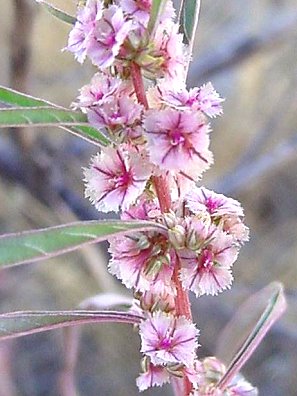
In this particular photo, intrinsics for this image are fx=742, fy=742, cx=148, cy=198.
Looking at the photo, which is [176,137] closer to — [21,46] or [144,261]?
[144,261]

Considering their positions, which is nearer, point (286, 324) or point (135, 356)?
point (286, 324)

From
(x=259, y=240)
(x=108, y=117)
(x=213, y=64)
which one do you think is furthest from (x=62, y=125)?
(x=259, y=240)

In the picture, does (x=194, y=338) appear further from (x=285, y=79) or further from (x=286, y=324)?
(x=285, y=79)

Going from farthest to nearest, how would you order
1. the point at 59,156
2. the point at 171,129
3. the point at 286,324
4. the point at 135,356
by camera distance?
the point at 135,356
the point at 286,324
the point at 59,156
the point at 171,129

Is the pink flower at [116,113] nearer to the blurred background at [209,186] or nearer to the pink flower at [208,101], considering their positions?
the pink flower at [208,101]

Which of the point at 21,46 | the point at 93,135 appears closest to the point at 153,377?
the point at 93,135

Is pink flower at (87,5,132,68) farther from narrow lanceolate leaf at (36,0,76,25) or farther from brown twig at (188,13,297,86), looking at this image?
brown twig at (188,13,297,86)
